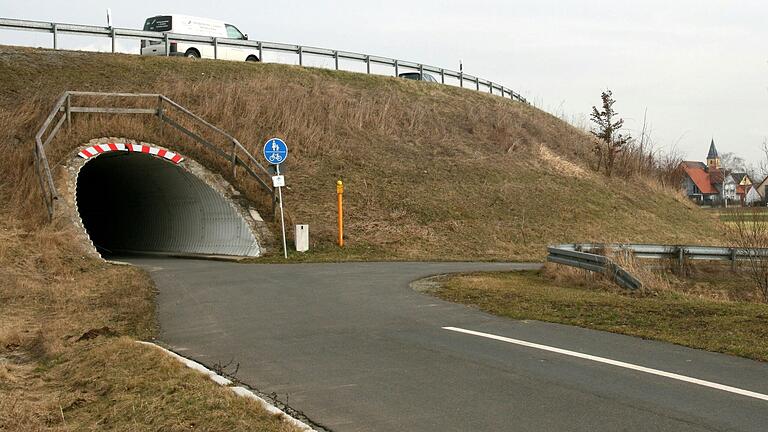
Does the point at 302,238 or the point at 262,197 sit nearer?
the point at 302,238

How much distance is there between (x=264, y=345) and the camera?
28.2ft

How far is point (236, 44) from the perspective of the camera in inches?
1297

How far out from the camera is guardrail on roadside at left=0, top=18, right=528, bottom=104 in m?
27.8

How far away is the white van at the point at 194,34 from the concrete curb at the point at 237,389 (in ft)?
84.2

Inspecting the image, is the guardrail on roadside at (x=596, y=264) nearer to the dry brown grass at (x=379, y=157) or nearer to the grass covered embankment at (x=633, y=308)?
the grass covered embankment at (x=633, y=308)

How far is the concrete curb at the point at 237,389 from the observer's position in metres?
5.43

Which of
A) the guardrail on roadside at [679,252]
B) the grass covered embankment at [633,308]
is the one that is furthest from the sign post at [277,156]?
the guardrail on roadside at [679,252]

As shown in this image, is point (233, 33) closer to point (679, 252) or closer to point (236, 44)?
point (236, 44)

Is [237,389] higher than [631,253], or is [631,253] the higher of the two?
[631,253]

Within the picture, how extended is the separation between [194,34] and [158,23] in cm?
177

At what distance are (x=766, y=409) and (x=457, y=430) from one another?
2376 millimetres

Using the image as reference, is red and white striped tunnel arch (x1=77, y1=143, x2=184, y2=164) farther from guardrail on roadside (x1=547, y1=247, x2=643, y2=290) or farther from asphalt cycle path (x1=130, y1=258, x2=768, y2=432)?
guardrail on roadside (x1=547, y1=247, x2=643, y2=290)

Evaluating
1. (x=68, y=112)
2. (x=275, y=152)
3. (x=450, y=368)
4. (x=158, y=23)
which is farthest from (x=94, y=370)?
(x=158, y=23)

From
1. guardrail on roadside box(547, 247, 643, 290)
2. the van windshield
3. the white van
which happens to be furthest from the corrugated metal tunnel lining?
guardrail on roadside box(547, 247, 643, 290)
